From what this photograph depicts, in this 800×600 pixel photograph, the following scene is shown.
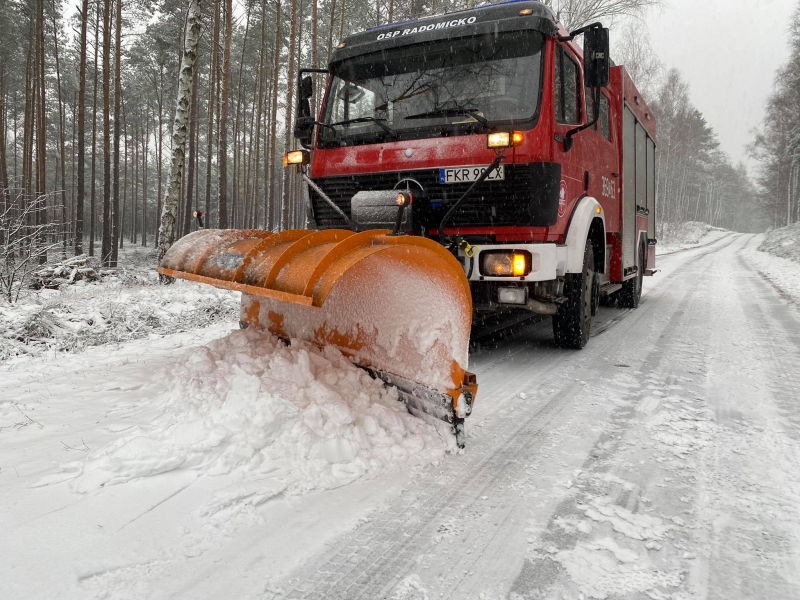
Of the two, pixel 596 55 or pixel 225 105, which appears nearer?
pixel 596 55

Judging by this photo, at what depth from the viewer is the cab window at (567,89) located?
4.50m

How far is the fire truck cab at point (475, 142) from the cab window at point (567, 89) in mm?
20

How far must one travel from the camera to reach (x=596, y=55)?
4.43 m

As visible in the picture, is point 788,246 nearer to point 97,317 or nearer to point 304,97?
point 304,97

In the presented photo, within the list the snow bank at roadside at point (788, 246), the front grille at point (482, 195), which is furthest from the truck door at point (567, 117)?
the snow bank at roadside at point (788, 246)

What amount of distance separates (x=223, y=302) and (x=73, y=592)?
6.67 m

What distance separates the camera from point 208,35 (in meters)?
24.4

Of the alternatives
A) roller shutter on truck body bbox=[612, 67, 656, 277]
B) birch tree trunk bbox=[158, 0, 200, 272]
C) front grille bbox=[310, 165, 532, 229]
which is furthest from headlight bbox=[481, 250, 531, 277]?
birch tree trunk bbox=[158, 0, 200, 272]

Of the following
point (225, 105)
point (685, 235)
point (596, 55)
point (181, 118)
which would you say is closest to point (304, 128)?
point (596, 55)

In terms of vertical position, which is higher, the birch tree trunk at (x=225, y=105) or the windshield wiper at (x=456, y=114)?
the birch tree trunk at (x=225, y=105)

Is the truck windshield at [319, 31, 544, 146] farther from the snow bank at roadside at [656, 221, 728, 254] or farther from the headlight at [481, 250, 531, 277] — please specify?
the snow bank at roadside at [656, 221, 728, 254]

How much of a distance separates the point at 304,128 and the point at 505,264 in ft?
7.90

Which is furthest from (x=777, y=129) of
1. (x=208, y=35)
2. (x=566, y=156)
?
(x=566, y=156)

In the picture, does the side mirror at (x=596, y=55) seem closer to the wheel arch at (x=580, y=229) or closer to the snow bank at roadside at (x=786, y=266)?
the wheel arch at (x=580, y=229)
